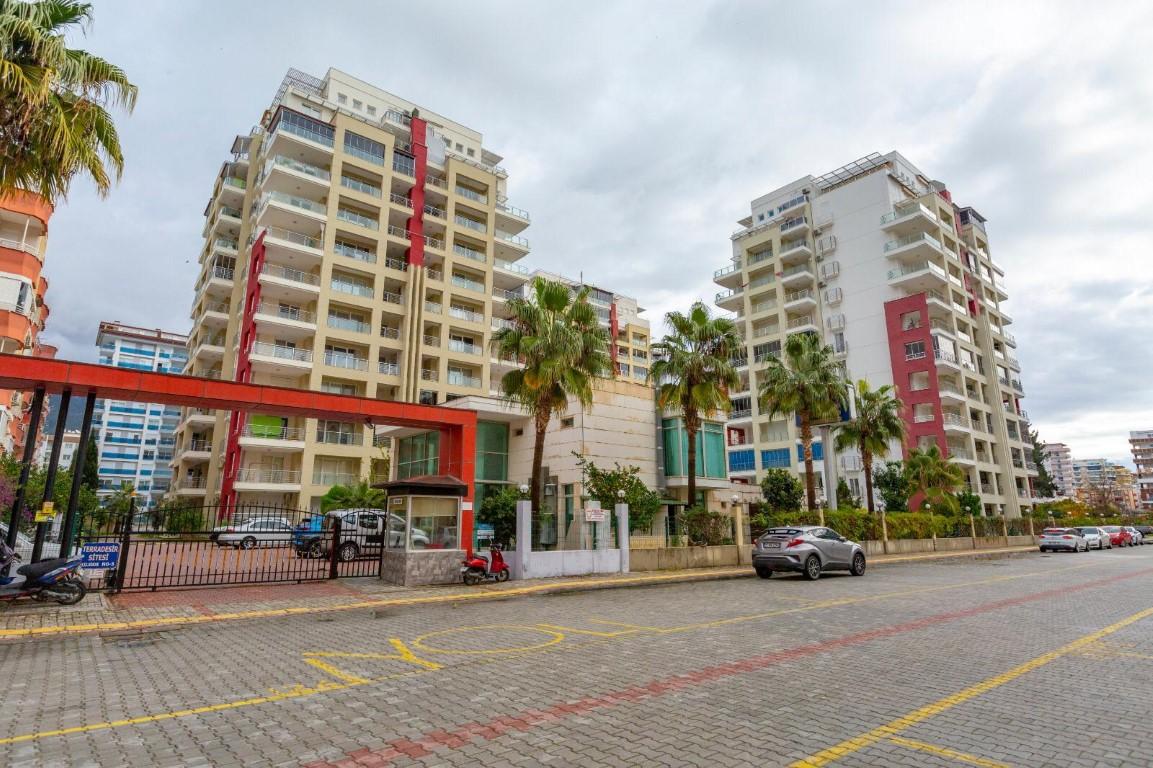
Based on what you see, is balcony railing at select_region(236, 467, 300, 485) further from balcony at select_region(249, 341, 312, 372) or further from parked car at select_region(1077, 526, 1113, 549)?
parked car at select_region(1077, 526, 1113, 549)

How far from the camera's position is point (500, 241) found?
57344 millimetres

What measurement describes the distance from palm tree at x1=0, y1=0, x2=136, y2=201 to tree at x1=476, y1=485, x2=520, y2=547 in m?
13.3

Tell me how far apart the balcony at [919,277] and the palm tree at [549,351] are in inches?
1826

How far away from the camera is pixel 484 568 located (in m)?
16.2

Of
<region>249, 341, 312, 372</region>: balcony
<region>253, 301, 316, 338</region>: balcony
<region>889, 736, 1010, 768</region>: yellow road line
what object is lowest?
<region>889, 736, 1010, 768</region>: yellow road line

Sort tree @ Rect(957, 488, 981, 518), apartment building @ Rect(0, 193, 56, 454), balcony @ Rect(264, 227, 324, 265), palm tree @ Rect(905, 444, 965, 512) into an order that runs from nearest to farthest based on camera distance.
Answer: apartment building @ Rect(0, 193, 56, 454) → palm tree @ Rect(905, 444, 965, 512) → balcony @ Rect(264, 227, 324, 265) → tree @ Rect(957, 488, 981, 518)

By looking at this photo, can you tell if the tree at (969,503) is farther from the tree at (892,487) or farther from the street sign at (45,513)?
the street sign at (45,513)

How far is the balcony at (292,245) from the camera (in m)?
43.2

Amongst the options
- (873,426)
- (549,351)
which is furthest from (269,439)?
(873,426)

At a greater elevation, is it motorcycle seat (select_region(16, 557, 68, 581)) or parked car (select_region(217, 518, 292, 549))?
parked car (select_region(217, 518, 292, 549))

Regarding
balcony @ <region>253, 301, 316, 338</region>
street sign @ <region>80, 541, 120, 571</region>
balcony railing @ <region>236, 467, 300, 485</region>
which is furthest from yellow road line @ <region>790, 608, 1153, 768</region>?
balcony @ <region>253, 301, 316, 338</region>

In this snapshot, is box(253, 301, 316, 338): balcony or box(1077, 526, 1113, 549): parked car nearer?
box(1077, 526, 1113, 549): parked car

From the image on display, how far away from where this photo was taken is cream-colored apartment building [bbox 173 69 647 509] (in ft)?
→ 140

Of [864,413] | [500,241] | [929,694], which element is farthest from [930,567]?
[500,241]
